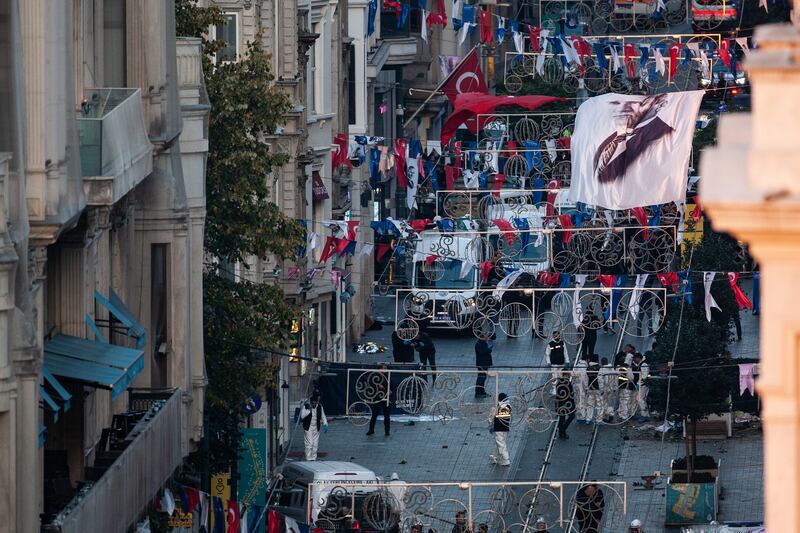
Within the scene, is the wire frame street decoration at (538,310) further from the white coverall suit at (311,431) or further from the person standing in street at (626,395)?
the white coverall suit at (311,431)

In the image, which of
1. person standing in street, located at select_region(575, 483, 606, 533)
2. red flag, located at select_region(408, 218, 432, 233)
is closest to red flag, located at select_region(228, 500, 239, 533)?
person standing in street, located at select_region(575, 483, 606, 533)

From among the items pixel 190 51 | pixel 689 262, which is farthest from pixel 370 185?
pixel 190 51

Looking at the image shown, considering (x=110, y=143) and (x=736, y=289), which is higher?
(x=110, y=143)

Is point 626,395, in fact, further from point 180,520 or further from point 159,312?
point 159,312

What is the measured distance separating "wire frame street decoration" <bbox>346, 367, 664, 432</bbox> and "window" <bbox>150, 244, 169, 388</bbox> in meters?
8.11

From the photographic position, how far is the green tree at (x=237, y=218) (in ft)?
106

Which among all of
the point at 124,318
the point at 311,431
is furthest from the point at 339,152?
the point at 124,318

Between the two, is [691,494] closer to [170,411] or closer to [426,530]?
[426,530]

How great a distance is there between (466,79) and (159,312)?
A: 27.1 meters

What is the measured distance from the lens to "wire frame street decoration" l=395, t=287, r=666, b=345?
1775 inches

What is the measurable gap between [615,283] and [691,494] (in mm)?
8917

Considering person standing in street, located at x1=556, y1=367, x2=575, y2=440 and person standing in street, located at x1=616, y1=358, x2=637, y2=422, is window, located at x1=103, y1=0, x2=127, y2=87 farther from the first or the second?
person standing in street, located at x1=616, y1=358, x2=637, y2=422

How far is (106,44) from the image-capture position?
2736 cm

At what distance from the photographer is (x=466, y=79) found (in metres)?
54.9
